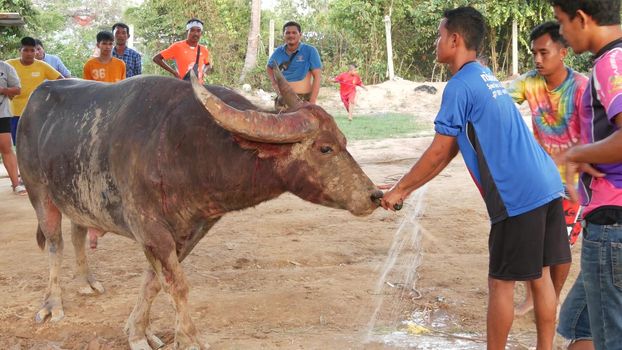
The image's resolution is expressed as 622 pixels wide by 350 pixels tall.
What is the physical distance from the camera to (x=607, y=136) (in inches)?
94.0

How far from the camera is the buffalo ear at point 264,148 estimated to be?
3.47m

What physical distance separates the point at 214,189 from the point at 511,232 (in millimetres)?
1655

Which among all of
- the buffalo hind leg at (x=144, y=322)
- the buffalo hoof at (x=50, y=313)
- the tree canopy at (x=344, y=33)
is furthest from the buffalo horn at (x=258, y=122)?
the tree canopy at (x=344, y=33)

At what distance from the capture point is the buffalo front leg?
3.70 metres

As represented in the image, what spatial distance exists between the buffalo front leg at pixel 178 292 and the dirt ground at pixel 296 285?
0.18 metres

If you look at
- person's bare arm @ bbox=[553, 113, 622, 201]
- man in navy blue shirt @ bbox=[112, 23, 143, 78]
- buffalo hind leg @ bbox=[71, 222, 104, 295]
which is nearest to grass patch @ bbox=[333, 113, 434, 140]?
man in navy blue shirt @ bbox=[112, 23, 143, 78]

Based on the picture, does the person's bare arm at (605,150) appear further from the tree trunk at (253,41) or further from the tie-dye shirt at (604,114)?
the tree trunk at (253,41)

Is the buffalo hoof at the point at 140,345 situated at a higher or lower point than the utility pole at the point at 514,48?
lower

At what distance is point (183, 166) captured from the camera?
364 centimetres

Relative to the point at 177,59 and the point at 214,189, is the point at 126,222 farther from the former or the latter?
the point at 177,59

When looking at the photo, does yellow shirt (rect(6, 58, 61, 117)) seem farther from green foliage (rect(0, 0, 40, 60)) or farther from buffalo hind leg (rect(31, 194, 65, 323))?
green foliage (rect(0, 0, 40, 60))

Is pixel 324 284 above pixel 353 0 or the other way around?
the other way around

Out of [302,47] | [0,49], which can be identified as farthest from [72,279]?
[0,49]

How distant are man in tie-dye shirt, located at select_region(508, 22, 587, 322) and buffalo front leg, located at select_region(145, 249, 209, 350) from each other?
7.10 ft
